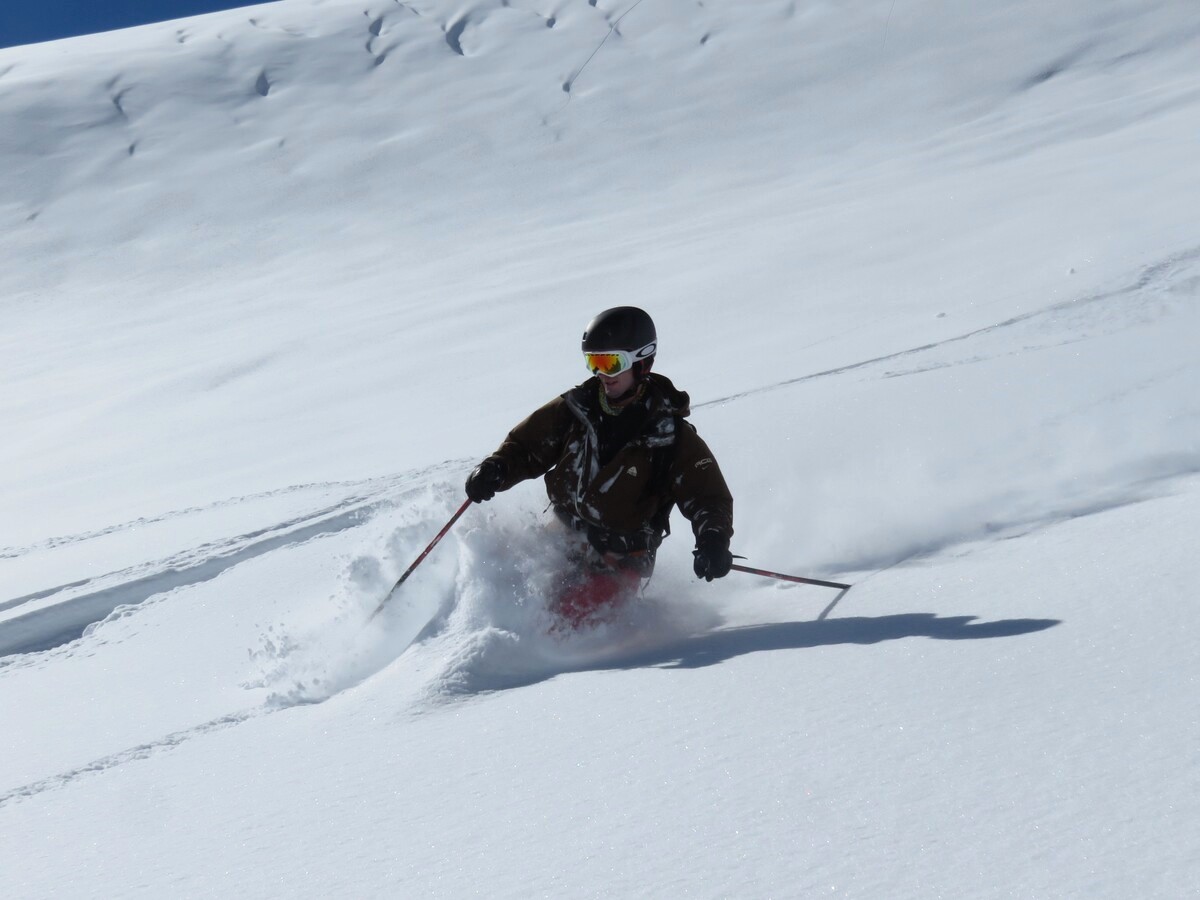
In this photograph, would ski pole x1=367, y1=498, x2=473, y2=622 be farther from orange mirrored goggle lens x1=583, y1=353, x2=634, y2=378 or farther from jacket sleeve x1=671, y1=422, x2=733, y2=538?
jacket sleeve x1=671, y1=422, x2=733, y2=538

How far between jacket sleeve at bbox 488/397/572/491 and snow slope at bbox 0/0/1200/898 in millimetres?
263

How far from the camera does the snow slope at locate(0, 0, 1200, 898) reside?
7.81 ft

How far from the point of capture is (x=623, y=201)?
90.5 feet

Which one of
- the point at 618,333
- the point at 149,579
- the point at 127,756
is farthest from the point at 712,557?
the point at 149,579

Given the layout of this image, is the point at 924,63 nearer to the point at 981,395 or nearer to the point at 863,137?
the point at 863,137

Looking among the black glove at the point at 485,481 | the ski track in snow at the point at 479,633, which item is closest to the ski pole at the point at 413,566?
the black glove at the point at 485,481

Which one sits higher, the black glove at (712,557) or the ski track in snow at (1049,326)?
the black glove at (712,557)

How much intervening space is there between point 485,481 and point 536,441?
0.30 m

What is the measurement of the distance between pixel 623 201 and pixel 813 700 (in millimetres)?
25459

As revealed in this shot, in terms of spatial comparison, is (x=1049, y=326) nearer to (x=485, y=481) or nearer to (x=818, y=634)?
(x=485, y=481)

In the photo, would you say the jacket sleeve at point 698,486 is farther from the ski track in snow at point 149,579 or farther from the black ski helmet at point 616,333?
the ski track in snow at point 149,579

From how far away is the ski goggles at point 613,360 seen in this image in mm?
4355

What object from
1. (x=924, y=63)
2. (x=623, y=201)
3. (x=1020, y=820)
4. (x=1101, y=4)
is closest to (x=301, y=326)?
(x=623, y=201)

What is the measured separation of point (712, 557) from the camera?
4012mm
